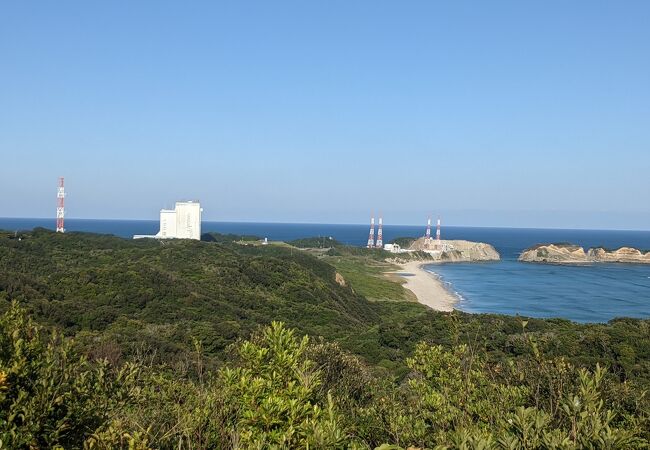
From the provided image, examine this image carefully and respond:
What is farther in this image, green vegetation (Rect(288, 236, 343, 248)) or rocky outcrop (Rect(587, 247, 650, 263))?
rocky outcrop (Rect(587, 247, 650, 263))

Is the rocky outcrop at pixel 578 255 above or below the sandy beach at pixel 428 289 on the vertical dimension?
above

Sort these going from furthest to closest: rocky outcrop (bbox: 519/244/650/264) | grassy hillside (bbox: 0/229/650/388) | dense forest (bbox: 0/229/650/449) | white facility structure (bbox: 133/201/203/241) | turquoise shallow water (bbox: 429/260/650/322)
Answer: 1. rocky outcrop (bbox: 519/244/650/264)
2. white facility structure (bbox: 133/201/203/241)
3. turquoise shallow water (bbox: 429/260/650/322)
4. grassy hillside (bbox: 0/229/650/388)
5. dense forest (bbox: 0/229/650/449)

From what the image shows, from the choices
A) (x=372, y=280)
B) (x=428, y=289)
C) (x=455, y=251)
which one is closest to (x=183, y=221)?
(x=372, y=280)

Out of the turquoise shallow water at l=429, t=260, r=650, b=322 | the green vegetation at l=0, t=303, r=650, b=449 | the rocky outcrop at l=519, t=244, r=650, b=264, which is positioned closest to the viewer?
the green vegetation at l=0, t=303, r=650, b=449

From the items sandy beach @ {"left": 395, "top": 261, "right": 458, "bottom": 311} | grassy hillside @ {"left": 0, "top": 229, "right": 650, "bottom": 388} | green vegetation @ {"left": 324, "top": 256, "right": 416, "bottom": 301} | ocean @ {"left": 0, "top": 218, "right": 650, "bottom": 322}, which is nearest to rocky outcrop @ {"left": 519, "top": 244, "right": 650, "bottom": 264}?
ocean @ {"left": 0, "top": 218, "right": 650, "bottom": 322}

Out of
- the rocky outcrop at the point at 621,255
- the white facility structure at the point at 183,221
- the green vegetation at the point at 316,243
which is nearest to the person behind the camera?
the white facility structure at the point at 183,221

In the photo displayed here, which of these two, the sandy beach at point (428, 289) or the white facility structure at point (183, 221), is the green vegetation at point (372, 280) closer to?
the sandy beach at point (428, 289)

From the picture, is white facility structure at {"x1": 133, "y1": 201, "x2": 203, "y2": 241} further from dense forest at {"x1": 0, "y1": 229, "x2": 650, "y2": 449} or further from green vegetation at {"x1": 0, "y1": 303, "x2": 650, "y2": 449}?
green vegetation at {"x1": 0, "y1": 303, "x2": 650, "y2": 449}

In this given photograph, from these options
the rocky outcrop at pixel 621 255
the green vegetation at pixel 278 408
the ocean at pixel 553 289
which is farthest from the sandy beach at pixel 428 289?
the rocky outcrop at pixel 621 255
